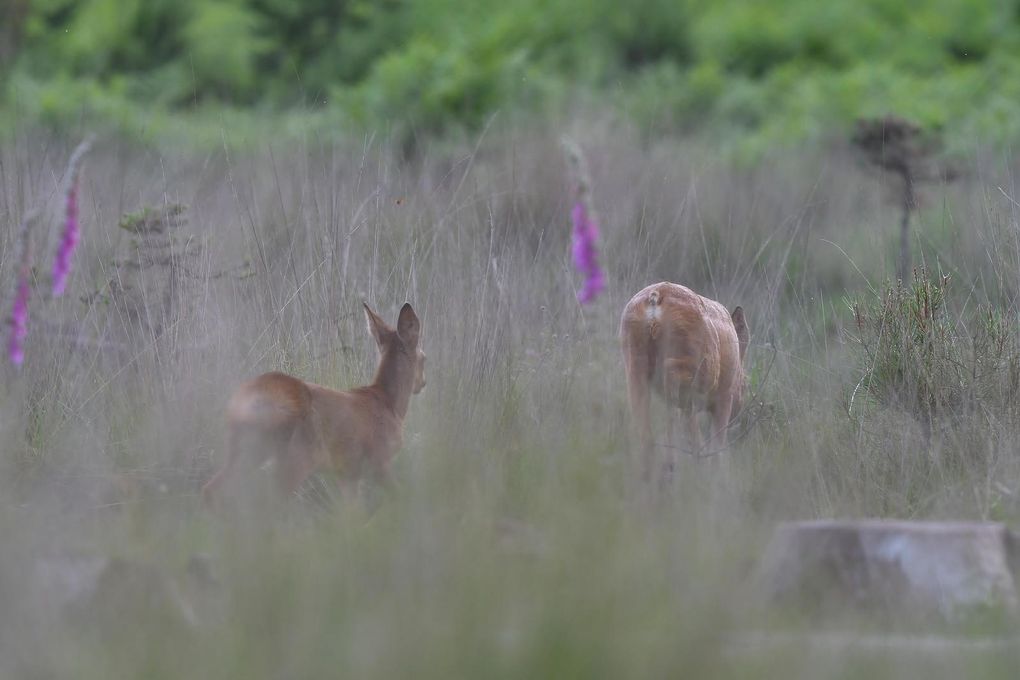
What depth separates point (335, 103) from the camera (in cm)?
1608

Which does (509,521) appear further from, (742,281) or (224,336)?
(742,281)

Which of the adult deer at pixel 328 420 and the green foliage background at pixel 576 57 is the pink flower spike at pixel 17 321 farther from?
the green foliage background at pixel 576 57

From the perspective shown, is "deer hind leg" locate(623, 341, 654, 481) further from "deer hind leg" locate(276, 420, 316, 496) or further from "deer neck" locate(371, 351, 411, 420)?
"deer hind leg" locate(276, 420, 316, 496)

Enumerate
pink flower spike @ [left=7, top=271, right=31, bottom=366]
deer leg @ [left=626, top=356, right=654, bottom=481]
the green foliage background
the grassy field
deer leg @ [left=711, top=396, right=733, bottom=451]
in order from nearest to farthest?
the grassy field → pink flower spike @ [left=7, top=271, right=31, bottom=366] → deer leg @ [left=626, top=356, right=654, bottom=481] → deer leg @ [left=711, top=396, right=733, bottom=451] → the green foliage background

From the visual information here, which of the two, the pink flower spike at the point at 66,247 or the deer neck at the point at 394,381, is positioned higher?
the pink flower spike at the point at 66,247

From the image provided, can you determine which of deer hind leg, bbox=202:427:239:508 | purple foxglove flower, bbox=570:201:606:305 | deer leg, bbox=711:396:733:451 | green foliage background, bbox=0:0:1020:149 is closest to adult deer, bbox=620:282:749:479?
deer leg, bbox=711:396:733:451

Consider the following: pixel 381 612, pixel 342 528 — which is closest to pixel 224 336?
pixel 342 528

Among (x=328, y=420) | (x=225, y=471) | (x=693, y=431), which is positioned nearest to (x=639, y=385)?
(x=693, y=431)

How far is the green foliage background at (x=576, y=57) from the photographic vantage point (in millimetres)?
16047

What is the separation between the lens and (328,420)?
18.6ft

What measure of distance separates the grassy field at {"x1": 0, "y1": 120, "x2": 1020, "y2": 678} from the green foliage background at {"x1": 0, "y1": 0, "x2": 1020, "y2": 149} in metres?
5.70

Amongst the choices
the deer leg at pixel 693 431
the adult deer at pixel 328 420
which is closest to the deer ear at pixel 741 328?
the deer leg at pixel 693 431

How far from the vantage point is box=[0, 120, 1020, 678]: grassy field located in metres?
3.56

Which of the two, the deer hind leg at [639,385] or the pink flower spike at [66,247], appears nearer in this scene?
the pink flower spike at [66,247]
